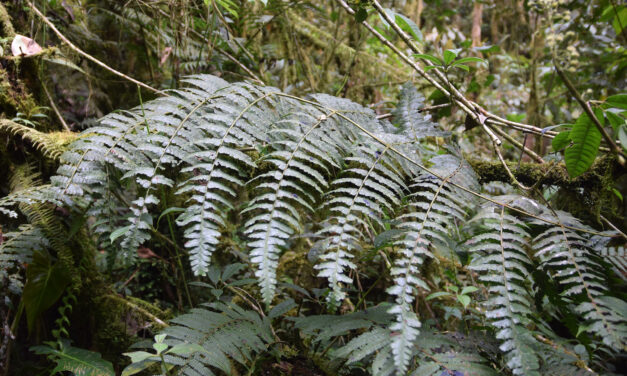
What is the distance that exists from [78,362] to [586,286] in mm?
1611

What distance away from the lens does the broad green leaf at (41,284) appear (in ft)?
4.59

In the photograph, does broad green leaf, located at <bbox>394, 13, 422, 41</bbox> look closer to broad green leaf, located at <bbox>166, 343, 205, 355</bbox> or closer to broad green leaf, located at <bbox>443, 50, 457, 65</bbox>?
broad green leaf, located at <bbox>443, 50, 457, 65</bbox>

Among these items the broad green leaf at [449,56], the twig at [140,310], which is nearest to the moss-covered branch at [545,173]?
the broad green leaf at [449,56]

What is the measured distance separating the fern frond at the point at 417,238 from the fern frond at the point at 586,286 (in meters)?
0.26

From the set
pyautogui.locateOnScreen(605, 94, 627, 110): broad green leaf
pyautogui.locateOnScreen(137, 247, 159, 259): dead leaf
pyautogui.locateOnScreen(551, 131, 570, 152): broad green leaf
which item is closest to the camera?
pyautogui.locateOnScreen(605, 94, 627, 110): broad green leaf

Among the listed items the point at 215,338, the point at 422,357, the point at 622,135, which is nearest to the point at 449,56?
the point at 622,135

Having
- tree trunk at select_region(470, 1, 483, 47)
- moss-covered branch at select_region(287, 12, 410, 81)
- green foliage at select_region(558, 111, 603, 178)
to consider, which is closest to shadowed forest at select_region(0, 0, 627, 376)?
green foliage at select_region(558, 111, 603, 178)

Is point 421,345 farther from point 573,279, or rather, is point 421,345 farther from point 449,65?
point 449,65

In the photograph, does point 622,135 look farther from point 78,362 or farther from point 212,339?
point 78,362

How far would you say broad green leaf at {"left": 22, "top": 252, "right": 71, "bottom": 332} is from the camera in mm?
1398

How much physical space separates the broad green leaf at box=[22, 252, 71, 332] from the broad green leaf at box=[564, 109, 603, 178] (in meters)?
1.87

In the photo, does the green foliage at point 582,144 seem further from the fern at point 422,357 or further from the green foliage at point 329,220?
the fern at point 422,357

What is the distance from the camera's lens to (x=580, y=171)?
1171 millimetres

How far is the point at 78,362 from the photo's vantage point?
133 centimetres
